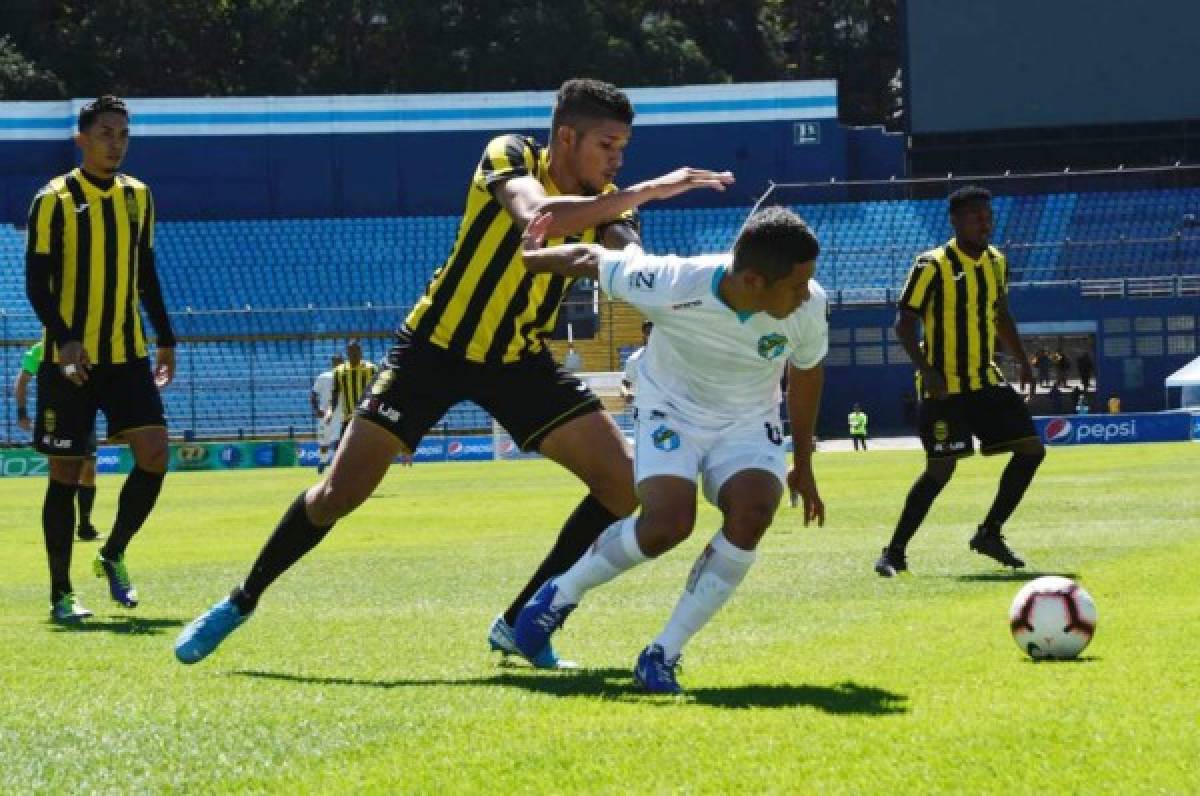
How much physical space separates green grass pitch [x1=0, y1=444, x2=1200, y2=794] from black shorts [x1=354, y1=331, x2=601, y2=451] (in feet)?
3.16

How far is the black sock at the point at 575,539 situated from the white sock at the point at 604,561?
0.50 metres

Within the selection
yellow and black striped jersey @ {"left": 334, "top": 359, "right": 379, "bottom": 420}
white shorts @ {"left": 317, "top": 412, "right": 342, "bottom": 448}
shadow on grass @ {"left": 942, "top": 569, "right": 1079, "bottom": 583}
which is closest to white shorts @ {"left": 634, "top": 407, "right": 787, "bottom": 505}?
shadow on grass @ {"left": 942, "top": 569, "right": 1079, "bottom": 583}

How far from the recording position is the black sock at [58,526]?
10.4 meters

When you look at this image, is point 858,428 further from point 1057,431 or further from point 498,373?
point 498,373

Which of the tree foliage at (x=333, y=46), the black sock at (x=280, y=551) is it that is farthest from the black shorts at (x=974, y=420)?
the tree foliage at (x=333, y=46)

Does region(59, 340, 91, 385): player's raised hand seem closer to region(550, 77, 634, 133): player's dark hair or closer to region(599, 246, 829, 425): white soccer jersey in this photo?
region(550, 77, 634, 133): player's dark hair

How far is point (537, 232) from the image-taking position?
7000 millimetres

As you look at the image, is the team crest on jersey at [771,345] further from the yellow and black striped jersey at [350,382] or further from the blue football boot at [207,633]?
the yellow and black striped jersey at [350,382]

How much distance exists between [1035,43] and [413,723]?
52.3 meters

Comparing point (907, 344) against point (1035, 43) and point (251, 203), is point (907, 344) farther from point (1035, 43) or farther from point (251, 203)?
point (251, 203)

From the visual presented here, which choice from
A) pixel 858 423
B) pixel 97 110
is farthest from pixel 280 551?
pixel 858 423

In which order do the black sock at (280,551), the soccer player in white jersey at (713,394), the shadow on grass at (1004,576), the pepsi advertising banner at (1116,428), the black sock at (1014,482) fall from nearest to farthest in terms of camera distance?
the soccer player in white jersey at (713,394)
the black sock at (280,551)
the shadow on grass at (1004,576)
the black sock at (1014,482)
the pepsi advertising banner at (1116,428)

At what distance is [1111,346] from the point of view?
52.4 metres

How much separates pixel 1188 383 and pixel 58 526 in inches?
1584
